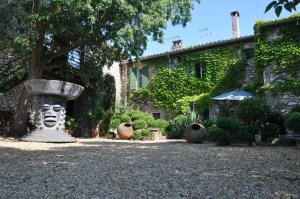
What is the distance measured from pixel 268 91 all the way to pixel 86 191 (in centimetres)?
1245

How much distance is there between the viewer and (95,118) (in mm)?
16125

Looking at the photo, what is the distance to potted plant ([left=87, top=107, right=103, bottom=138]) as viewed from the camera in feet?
52.4

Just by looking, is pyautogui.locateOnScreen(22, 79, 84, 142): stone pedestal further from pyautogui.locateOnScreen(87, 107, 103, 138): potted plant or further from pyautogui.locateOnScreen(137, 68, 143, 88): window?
pyautogui.locateOnScreen(137, 68, 143, 88): window

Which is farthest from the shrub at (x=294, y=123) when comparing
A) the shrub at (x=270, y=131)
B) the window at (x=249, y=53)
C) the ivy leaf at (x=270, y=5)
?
the ivy leaf at (x=270, y=5)

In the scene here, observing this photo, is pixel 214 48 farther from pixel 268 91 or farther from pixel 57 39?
pixel 57 39

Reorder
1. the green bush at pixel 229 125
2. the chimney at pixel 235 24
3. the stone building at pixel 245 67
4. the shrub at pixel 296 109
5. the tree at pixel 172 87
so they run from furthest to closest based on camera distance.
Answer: the chimney at pixel 235 24, the tree at pixel 172 87, the stone building at pixel 245 67, the shrub at pixel 296 109, the green bush at pixel 229 125

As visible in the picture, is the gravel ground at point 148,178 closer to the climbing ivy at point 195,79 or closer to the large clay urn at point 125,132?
the large clay urn at point 125,132

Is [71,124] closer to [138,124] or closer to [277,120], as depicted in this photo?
[138,124]

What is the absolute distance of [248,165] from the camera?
227 inches

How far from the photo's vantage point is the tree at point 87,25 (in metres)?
9.75

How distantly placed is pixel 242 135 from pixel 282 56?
6.19 meters

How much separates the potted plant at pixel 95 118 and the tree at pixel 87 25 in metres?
3.17

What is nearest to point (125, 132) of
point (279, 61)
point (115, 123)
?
point (115, 123)

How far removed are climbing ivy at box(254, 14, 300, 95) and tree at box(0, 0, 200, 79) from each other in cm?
396
